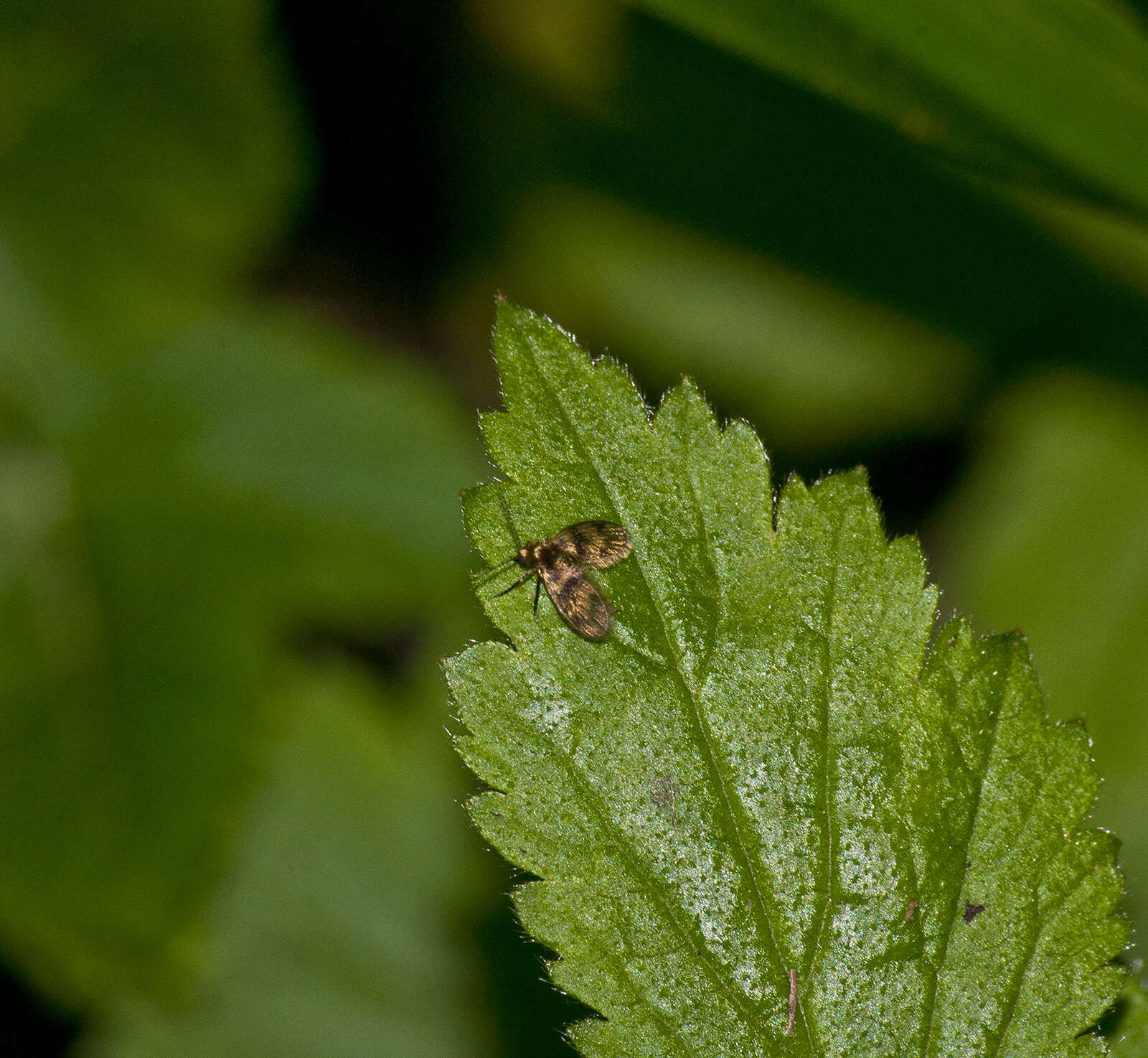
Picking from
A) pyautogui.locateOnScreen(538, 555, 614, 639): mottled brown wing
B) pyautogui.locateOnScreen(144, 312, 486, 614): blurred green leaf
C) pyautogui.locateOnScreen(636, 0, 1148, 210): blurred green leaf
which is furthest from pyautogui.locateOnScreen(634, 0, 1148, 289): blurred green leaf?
pyautogui.locateOnScreen(144, 312, 486, 614): blurred green leaf

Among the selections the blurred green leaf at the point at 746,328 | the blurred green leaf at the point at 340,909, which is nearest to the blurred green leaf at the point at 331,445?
the blurred green leaf at the point at 340,909

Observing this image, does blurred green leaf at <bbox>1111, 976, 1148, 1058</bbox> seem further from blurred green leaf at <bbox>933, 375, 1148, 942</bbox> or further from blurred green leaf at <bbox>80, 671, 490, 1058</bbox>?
blurred green leaf at <bbox>80, 671, 490, 1058</bbox>

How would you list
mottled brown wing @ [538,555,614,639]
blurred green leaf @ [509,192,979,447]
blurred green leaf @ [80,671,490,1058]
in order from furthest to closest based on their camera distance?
blurred green leaf @ [509,192,979,447]
blurred green leaf @ [80,671,490,1058]
mottled brown wing @ [538,555,614,639]

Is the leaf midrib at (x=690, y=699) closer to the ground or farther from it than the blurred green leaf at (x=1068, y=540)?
closer to the ground

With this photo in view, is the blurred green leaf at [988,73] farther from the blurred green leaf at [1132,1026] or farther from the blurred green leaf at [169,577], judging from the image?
the blurred green leaf at [169,577]

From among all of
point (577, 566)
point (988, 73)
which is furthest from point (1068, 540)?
point (577, 566)

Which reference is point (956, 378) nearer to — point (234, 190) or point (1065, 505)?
point (1065, 505)
